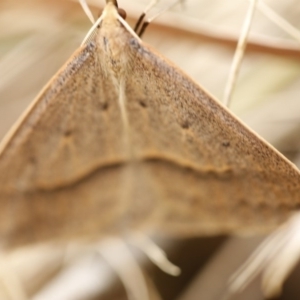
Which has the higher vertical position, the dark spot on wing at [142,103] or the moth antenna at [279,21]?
the moth antenna at [279,21]

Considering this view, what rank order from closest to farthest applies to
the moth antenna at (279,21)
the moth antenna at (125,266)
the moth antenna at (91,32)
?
the moth antenna at (91,32) < the moth antenna at (279,21) < the moth antenna at (125,266)

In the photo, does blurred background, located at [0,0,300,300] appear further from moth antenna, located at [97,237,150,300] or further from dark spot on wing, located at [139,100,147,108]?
dark spot on wing, located at [139,100,147,108]

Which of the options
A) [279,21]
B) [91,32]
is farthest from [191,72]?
[91,32]

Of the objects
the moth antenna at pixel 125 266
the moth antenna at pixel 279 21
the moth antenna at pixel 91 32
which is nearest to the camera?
the moth antenna at pixel 91 32

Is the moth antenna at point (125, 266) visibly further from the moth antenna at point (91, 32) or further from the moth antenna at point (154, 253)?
the moth antenna at point (91, 32)

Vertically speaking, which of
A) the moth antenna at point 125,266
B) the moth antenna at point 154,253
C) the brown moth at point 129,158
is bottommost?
the moth antenna at point 125,266

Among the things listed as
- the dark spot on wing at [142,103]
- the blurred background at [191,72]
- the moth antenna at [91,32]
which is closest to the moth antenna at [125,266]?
the blurred background at [191,72]

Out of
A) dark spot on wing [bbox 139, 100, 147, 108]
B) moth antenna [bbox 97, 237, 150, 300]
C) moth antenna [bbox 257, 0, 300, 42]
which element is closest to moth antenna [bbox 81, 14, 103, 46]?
dark spot on wing [bbox 139, 100, 147, 108]
